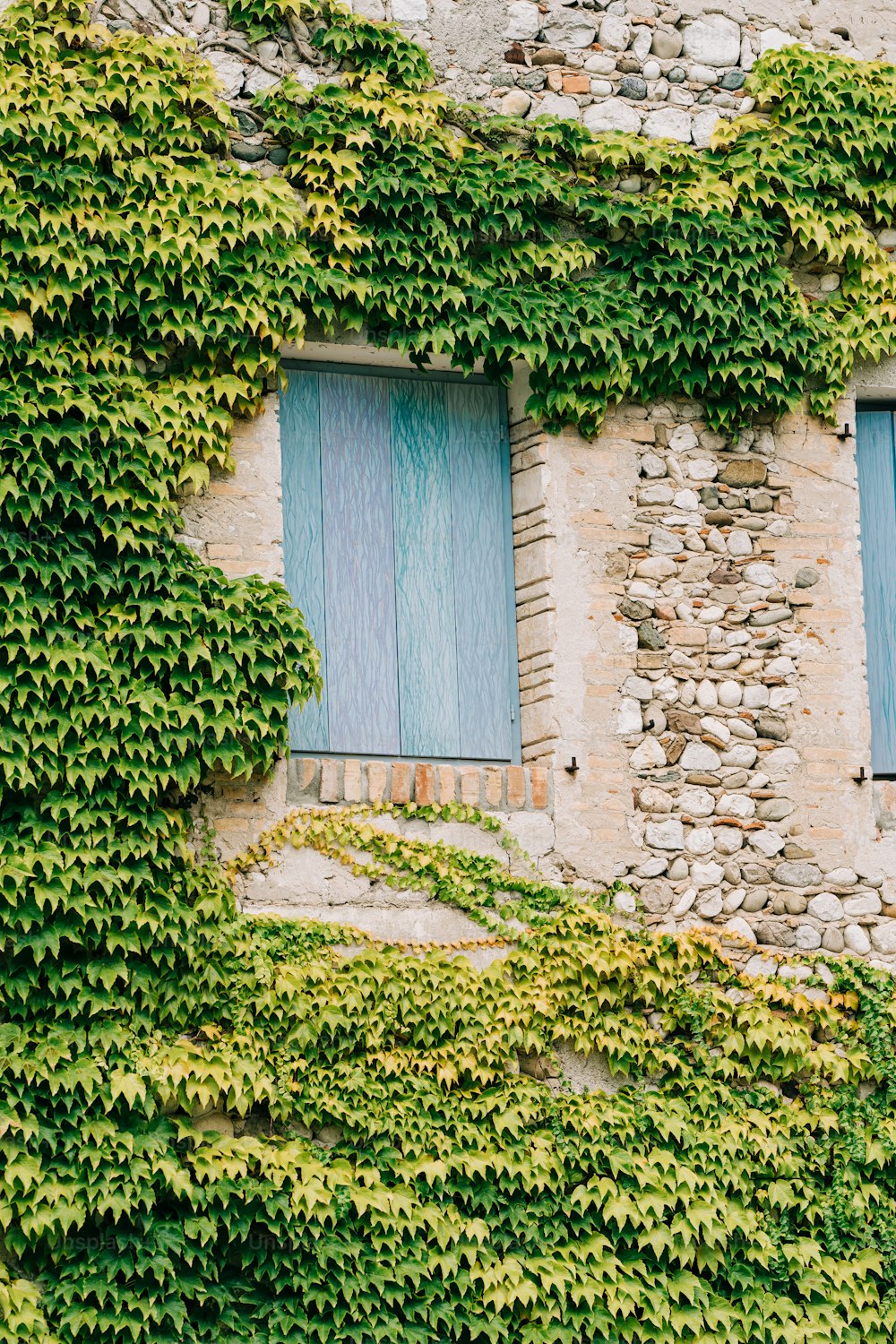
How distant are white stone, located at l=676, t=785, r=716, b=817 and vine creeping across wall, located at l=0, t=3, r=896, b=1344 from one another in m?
0.51

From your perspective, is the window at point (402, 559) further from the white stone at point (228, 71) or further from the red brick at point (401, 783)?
the white stone at point (228, 71)

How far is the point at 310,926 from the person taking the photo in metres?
7.07

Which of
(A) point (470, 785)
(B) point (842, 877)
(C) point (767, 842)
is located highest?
(A) point (470, 785)

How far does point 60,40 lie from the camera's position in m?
7.45

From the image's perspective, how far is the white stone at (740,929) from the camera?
7648 millimetres

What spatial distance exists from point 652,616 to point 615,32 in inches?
97.0

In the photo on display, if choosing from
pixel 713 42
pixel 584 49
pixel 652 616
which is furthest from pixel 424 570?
pixel 713 42

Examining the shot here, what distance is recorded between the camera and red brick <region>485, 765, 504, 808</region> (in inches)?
297

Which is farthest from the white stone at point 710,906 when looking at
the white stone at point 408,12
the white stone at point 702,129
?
the white stone at point 408,12

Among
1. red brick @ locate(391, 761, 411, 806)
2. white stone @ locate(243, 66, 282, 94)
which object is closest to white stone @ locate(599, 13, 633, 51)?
white stone @ locate(243, 66, 282, 94)

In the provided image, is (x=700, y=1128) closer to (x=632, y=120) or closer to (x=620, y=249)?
(x=620, y=249)

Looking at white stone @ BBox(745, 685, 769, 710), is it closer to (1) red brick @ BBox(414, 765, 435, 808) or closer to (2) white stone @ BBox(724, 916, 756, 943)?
(2) white stone @ BBox(724, 916, 756, 943)

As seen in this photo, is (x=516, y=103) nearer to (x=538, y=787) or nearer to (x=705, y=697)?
(x=705, y=697)

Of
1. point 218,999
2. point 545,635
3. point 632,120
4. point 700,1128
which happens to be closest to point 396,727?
point 545,635
